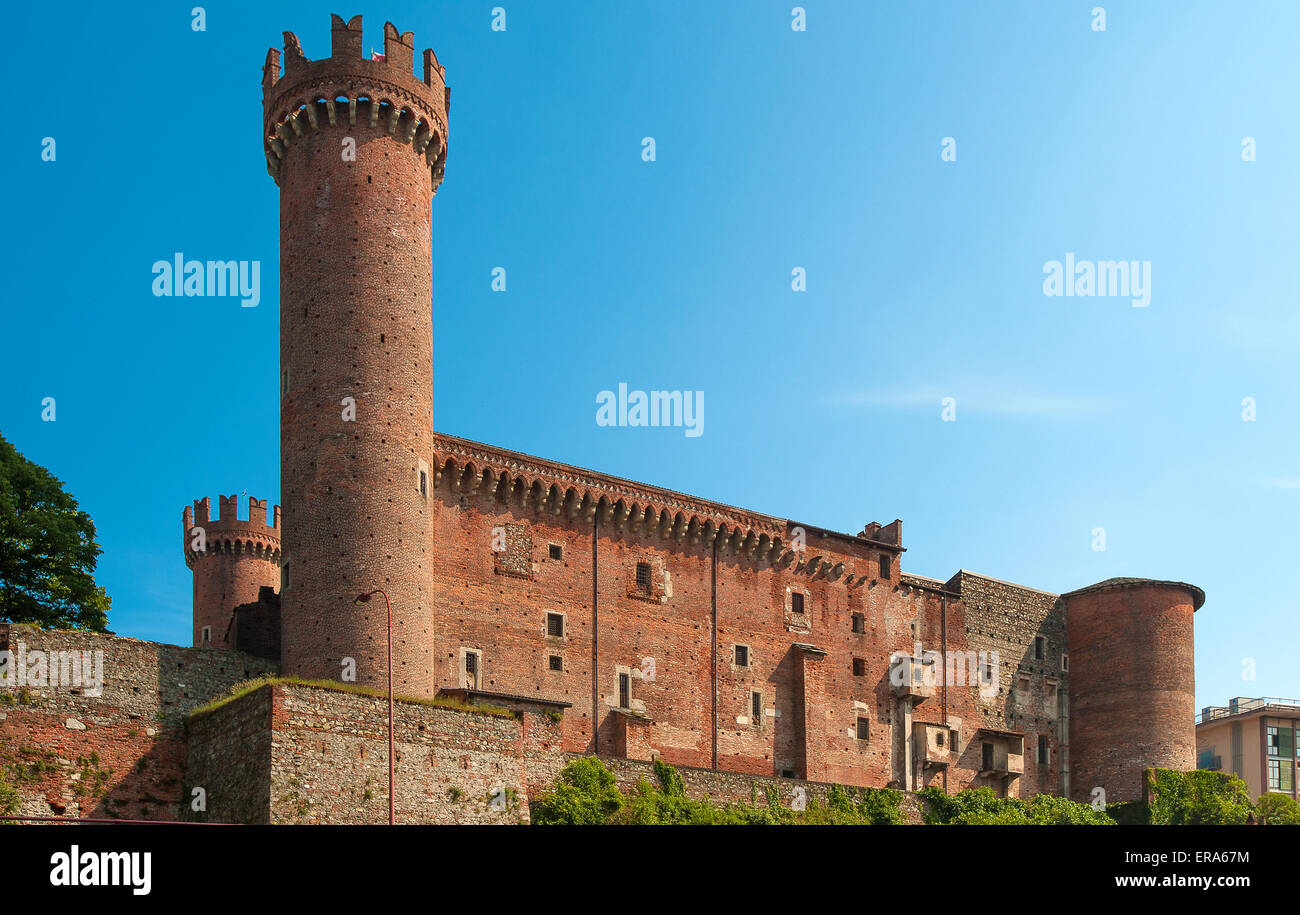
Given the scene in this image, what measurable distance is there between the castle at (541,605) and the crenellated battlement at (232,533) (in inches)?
4.8

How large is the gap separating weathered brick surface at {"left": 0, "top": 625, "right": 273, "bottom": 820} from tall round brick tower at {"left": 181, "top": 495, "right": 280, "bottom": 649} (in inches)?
1074

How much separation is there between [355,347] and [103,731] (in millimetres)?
13330

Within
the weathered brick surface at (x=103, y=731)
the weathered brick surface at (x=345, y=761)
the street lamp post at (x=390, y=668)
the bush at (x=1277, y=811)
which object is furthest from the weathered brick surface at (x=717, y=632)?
the weathered brick surface at (x=103, y=731)

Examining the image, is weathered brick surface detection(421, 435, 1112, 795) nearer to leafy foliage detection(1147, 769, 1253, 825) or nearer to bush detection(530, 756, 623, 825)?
leafy foliage detection(1147, 769, 1253, 825)

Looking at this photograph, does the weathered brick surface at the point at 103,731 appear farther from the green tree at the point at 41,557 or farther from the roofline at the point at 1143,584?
the roofline at the point at 1143,584

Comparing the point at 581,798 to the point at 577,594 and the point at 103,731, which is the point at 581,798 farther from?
the point at 103,731

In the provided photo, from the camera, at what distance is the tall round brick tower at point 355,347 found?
43.8 metres

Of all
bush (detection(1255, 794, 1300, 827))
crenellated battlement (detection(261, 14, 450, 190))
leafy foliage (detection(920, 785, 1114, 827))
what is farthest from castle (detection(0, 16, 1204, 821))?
bush (detection(1255, 794, 1300, 827))

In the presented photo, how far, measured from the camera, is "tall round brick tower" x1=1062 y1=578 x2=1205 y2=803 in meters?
63.8

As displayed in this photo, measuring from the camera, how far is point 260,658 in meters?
44.2

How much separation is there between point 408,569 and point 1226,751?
5523 cm
